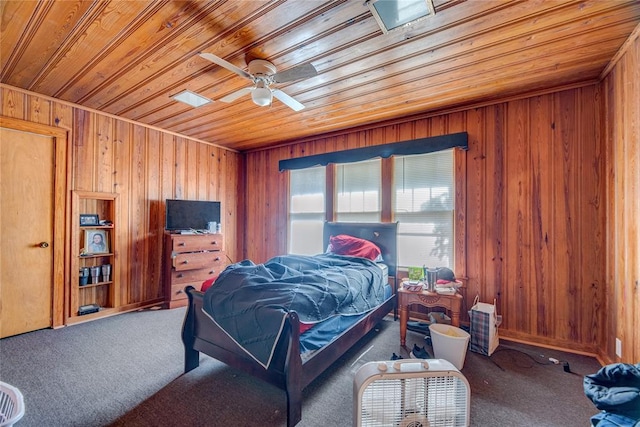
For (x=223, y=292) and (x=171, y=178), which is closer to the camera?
(x=223, y=292)

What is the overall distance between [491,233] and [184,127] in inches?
167

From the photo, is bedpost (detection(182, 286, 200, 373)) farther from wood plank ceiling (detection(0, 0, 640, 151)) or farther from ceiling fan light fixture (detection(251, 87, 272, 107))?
wood plank ceiling (detection(0, 0, 640, 151))

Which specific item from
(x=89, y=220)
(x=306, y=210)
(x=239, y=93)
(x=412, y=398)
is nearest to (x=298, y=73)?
(x=239, y=93)

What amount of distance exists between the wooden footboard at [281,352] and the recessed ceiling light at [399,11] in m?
1.90

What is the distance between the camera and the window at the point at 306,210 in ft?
14.3

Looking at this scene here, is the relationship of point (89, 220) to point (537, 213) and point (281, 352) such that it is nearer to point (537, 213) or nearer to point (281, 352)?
point (281, 352)

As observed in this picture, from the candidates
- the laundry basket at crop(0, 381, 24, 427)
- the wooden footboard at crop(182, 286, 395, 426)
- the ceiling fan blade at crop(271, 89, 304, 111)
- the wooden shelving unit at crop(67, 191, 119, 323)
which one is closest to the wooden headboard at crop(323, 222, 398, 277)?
the wooden footboard at crop(182, 286, 395, 426)

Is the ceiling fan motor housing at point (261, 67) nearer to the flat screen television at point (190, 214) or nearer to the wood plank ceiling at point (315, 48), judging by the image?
the wood plank ceiling at point (315, 48)

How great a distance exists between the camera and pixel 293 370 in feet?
5.15

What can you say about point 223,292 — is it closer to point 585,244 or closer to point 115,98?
point 115,98

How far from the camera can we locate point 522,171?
2867 millimetres

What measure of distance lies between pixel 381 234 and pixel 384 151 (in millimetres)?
1110

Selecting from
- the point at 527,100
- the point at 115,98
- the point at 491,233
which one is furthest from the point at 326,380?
the point at 115,98

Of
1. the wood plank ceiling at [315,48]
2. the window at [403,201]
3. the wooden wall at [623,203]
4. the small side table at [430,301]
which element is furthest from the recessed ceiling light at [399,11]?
the small side table at [430,301]
